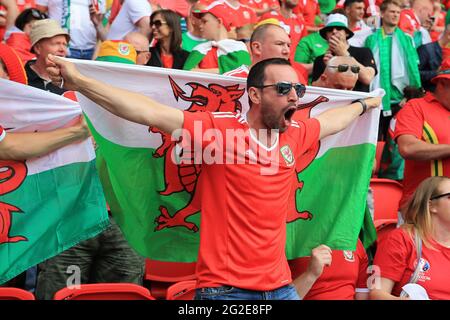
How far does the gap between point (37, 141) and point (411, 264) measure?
271 cm

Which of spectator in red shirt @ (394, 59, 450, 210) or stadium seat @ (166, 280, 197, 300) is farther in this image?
spectator in red shirt @ (394, 59, 450, 210)

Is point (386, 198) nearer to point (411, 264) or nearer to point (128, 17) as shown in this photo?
point (411, 264)

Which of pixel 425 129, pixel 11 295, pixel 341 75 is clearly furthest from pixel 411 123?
pixel 11 295

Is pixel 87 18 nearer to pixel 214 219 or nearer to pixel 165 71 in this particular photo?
pixel 165 71

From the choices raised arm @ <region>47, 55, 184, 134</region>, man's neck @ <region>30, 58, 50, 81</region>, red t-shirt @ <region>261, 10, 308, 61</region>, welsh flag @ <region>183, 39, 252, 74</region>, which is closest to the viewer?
raised arm @ <region>47, 55, 184, 134</region>

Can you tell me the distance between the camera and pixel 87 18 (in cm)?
1083

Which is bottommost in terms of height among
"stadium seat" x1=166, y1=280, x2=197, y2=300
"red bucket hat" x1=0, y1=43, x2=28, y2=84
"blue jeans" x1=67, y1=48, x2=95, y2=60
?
"stadium seat" x1=166, y1=280, x2=197, y2=300

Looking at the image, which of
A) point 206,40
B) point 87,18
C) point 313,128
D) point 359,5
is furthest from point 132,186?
point 359,5

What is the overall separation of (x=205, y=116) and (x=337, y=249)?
5.40 feet

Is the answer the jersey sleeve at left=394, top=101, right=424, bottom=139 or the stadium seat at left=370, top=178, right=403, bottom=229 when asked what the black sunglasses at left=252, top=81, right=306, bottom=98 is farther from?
the stadium seat at left=370, top=178, right=403, bottom=229

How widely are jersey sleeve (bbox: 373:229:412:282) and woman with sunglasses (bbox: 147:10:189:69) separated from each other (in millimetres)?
4414

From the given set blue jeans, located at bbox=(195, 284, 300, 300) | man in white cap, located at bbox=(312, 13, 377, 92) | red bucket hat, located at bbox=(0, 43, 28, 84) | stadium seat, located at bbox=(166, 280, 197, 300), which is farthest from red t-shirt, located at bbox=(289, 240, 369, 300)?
man in white cap, located at bbox=(312, 13, 377, 92)

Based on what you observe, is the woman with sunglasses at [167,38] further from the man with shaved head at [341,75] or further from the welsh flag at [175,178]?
the welsh flag at [175,178]

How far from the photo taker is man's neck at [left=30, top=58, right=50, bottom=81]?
7203mm
